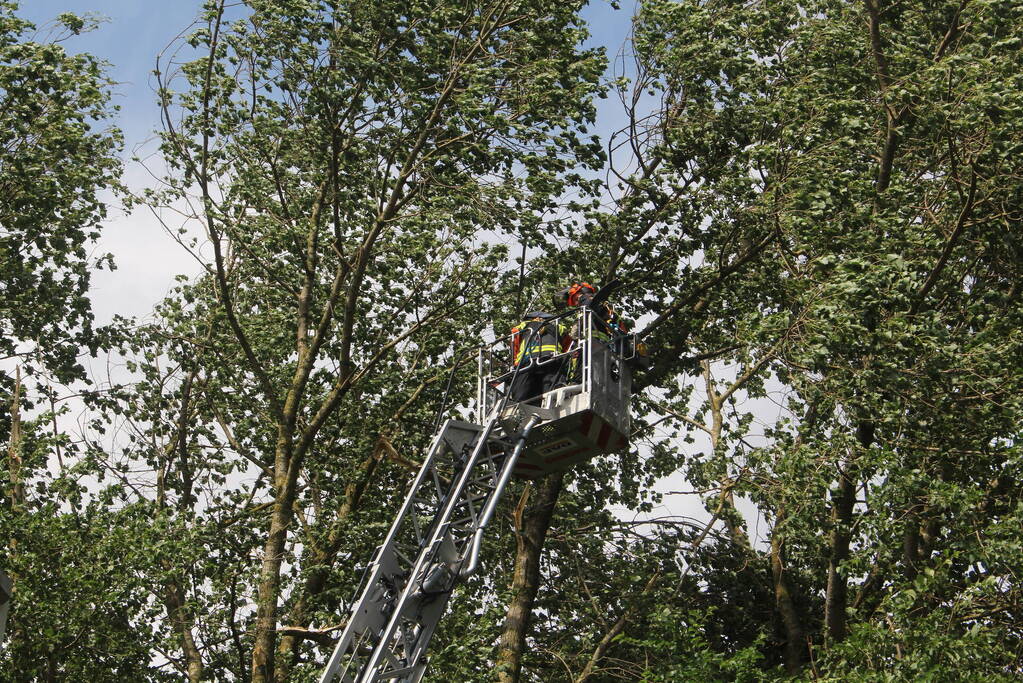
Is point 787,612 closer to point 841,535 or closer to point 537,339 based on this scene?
point 841,535

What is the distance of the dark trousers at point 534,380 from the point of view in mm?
14188

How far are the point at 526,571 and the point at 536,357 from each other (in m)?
5.79

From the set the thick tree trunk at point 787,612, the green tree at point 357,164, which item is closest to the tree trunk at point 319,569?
the green tree at point 357,164

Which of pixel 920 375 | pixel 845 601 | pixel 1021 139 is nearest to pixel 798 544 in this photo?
pixel 845 601

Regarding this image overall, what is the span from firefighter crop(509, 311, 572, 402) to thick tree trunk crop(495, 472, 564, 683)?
4.77 metres

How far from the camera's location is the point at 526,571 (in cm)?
1906

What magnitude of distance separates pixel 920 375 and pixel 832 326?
121cm

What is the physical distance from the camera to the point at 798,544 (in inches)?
801

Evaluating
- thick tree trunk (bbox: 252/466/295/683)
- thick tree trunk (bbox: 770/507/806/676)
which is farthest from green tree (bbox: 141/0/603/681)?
thick tree trunk (bbox: 770/507/806/676)

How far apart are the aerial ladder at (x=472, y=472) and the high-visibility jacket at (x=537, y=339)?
0.79 feet

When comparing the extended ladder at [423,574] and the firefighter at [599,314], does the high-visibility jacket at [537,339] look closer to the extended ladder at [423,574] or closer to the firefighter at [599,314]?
the firefighter at [599,314]

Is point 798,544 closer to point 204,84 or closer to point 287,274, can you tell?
point 287,274

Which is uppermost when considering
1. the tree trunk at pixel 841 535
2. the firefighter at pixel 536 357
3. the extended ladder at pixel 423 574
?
the firefighter at pixel 536 357

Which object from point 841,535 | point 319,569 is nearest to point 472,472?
point 319,569
